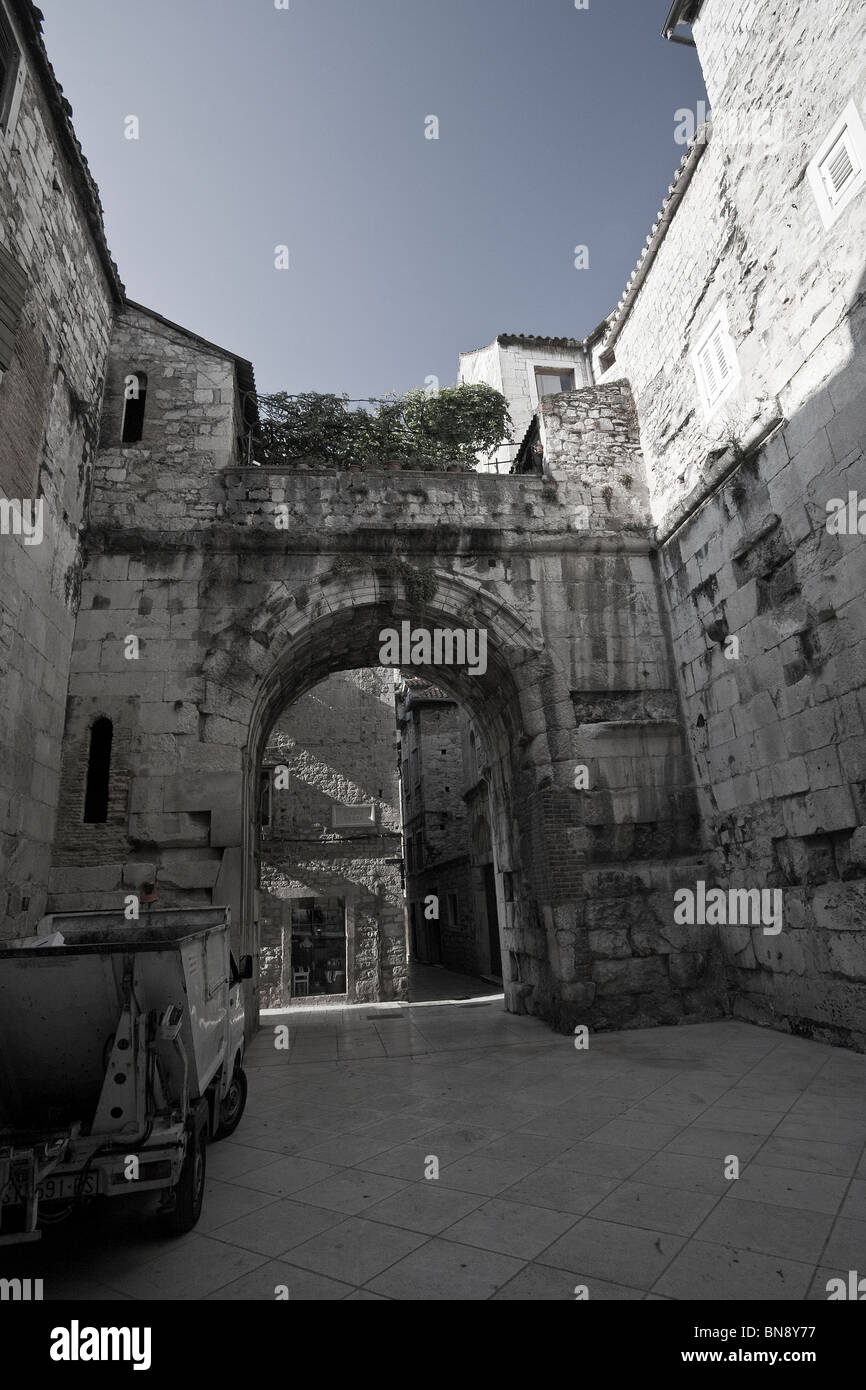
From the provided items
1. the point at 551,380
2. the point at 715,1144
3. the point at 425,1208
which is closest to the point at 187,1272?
the point at 425,1208

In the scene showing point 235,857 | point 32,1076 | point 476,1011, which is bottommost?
point 476,1011

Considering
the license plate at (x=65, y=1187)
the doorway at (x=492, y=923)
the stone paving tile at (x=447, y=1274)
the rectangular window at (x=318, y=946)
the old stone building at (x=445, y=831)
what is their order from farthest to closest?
the old stone building at (x=445, y=831)
the doorway at (x=492, y=923)
the rectangular window at (x=318, y=946)
the license plate at (x=65, y=1187)
the stone paving tile at (x=447, y=1274)

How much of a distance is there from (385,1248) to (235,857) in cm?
547

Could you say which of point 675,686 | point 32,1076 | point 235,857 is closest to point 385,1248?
point 32,1076

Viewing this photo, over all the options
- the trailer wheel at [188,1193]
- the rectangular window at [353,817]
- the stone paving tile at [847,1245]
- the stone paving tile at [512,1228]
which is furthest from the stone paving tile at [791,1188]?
the rectangular window at [353,817]

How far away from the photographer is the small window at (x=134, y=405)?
9773mm

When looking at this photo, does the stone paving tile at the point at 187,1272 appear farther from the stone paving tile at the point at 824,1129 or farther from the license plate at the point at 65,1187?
the stone paving tile at the point at 824,1129

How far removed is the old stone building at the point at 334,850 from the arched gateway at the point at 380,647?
520 cm

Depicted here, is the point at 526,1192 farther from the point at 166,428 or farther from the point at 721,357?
the point at 166,428

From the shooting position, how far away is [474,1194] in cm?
375

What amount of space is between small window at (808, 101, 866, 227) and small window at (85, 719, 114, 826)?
9.12 metres

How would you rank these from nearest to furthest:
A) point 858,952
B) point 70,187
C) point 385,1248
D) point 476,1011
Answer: point 385,1248
point 858,952
point 70,187
point 476,1011

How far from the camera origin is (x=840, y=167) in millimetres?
6176
